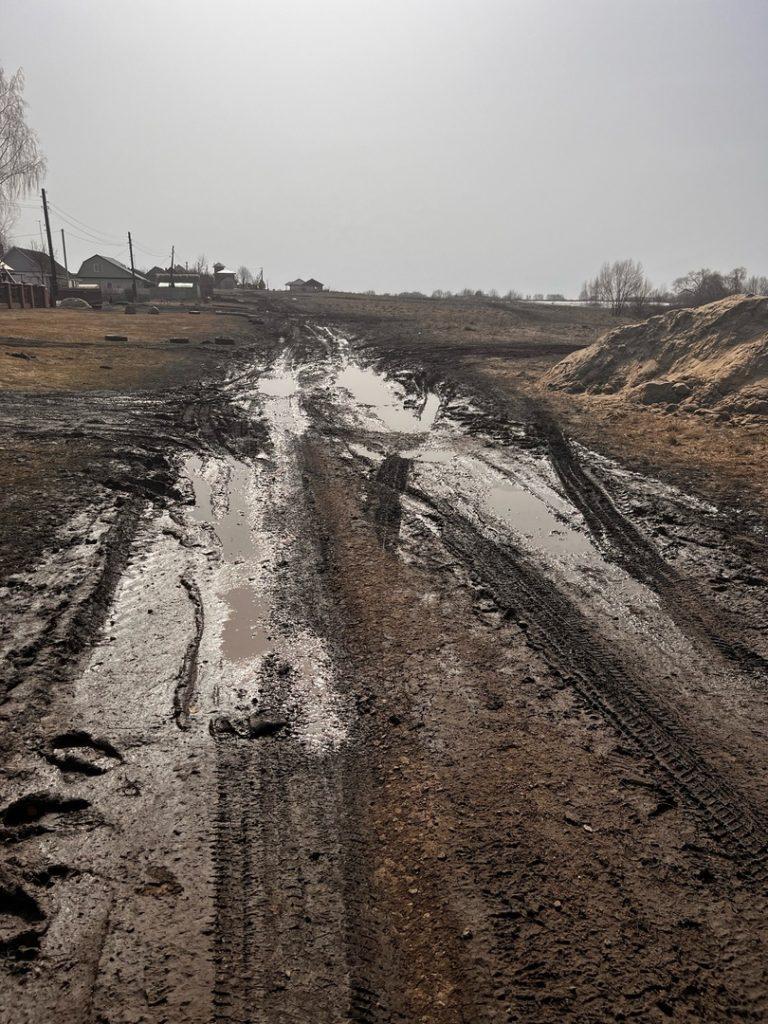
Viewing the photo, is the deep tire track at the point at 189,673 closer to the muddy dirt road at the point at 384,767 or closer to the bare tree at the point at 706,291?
the muddy dirt road at the point at 384,767

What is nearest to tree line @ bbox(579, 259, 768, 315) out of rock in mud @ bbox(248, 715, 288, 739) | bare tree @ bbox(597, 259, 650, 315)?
bare tree @ bbox(597, 259, 650, 315)

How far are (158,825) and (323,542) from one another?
13.4 feet

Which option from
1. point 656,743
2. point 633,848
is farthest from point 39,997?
point 656,743

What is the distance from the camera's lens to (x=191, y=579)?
6262 mm

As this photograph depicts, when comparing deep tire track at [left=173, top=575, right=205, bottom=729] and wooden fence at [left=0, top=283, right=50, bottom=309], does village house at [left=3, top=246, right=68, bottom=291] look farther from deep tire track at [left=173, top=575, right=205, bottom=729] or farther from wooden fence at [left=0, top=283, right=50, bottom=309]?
deep tire track at [left=173, top=575, right=205, bottom=729]

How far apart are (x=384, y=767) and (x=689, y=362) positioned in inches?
576

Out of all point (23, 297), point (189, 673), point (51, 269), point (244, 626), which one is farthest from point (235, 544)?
point (51, 269)

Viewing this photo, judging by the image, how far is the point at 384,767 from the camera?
388cm

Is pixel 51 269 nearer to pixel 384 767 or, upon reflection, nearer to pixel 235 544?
pixel 235 544

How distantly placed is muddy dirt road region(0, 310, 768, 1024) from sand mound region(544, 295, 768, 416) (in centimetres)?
663

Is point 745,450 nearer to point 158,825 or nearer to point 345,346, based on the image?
point 158,825

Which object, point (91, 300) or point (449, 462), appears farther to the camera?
point (91, 300)

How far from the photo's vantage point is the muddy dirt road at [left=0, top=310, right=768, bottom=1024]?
2.67 meters

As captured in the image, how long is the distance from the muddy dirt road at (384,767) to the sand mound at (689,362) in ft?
21.8
